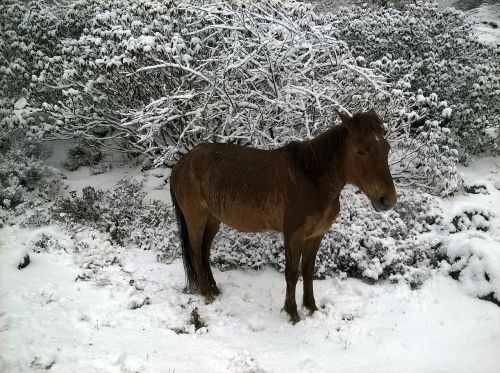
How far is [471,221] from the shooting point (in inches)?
222

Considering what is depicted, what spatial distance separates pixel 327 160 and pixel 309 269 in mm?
1214

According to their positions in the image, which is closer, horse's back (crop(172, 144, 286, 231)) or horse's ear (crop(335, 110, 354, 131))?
horse's ear (crop(335, 110, 354, 131))

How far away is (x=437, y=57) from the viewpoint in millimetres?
7973

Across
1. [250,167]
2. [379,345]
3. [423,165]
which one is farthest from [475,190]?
[250,167]

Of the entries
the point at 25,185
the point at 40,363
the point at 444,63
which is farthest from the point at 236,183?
the point at 444,63

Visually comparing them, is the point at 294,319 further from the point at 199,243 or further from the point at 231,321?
the point at 199,243

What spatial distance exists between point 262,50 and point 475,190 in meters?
4.57

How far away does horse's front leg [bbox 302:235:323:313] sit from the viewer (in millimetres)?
3844

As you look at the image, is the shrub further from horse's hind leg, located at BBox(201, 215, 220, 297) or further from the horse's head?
the horse's head

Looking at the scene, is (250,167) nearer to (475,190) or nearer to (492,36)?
(475,190)

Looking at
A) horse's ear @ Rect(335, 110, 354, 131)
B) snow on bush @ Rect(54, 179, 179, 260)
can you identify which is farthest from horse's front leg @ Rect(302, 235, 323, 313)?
snow on bush @ Rect(54, 179, 179, 260)

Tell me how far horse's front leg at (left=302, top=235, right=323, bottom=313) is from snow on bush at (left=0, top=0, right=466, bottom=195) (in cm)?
163

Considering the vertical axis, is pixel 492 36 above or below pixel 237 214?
above

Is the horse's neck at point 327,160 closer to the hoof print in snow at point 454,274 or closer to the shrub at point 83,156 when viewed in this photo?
the hoof print in snow at point 454,274
